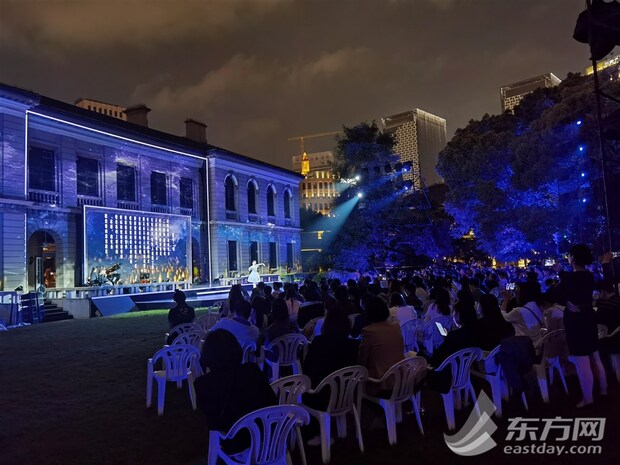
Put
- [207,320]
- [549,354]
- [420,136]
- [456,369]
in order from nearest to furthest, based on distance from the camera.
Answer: [456,369]
[549,354]
[207,320]
[420,136]

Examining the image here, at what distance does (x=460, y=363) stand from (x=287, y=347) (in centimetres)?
228

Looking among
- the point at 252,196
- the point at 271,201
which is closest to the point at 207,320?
the point at 252,196

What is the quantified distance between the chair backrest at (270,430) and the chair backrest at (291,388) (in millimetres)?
635

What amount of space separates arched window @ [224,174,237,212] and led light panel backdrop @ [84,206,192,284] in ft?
14.4

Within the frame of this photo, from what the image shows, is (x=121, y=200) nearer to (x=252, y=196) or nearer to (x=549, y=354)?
(x=252, y=196)

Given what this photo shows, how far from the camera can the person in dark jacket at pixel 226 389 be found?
3.04 meters

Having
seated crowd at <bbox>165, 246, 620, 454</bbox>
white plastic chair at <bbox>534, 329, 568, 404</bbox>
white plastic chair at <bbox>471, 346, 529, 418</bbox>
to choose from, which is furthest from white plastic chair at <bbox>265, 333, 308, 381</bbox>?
white plastic chair at <bbox>534, 329, 568, 404</bbox>

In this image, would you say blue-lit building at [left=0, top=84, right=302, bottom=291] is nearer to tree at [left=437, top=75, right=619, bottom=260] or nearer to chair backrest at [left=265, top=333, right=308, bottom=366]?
tree at [left=437, top=75, right=619, bottom=260]

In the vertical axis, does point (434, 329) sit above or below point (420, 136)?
below

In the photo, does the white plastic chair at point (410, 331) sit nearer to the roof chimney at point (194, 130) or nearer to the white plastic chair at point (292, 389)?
the white plastic chair at point (292, 389)

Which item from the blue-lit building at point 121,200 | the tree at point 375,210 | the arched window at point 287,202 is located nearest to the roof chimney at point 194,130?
the blue-lit building at point 121,200

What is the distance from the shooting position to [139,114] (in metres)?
26.5

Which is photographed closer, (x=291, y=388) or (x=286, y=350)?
(x=291, y=388)

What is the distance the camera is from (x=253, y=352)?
5797 millimetres
